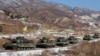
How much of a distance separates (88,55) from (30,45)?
9151 mm

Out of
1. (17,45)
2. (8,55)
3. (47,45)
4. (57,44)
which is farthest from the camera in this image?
(57,44)

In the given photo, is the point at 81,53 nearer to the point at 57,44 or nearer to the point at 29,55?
the point at 29,55

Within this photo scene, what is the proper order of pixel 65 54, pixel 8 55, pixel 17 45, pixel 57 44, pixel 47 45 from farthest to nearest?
pixel 57 44 < pixel 47 45 < pixel 17 45 < pixel 65 54 < pixel 8 55

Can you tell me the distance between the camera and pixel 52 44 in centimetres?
4547

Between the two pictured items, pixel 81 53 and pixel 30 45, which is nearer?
pixel 81 53

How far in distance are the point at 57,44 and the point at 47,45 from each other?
20.6 feet

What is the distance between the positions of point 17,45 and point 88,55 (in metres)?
9.20

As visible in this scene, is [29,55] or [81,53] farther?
[81,53]

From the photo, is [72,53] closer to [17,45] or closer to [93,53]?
[93,53]

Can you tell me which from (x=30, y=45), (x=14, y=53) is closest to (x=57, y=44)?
(x=30, y=45)

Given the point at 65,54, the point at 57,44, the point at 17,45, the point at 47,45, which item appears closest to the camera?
the point at 65,54

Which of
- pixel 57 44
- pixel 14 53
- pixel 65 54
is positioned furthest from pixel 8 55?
pixel 57 44

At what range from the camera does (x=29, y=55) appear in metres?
33.5

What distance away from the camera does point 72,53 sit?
35.8m
